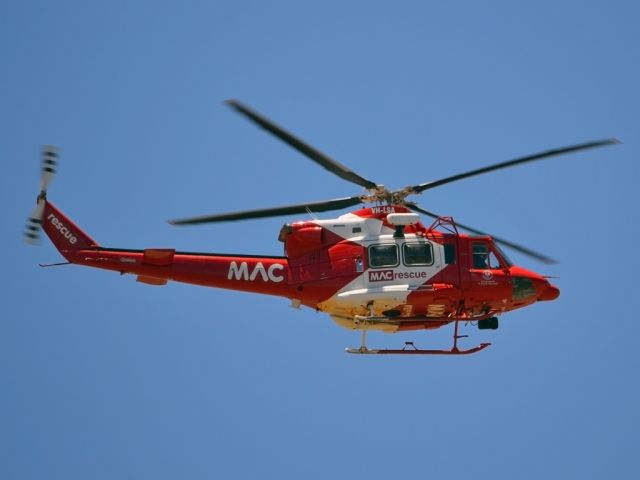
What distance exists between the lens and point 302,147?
15.6m

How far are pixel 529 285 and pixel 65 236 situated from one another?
8707mm

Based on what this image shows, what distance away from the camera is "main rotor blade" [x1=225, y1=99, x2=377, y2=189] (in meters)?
15.1

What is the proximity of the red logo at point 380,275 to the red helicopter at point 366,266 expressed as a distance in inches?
0.7

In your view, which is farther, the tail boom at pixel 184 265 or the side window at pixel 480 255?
the tail boom at pixel 184 265

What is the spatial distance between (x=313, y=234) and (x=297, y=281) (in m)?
0.92

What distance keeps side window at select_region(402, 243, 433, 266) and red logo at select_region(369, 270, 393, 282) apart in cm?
38

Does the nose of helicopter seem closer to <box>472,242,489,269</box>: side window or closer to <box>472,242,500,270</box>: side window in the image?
<box>472,242,500,270</box>: side window

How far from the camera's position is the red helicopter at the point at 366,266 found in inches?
657

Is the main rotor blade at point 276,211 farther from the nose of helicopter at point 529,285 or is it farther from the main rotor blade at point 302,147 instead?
the nose of helicopter at point 529,285

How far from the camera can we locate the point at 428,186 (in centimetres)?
1673

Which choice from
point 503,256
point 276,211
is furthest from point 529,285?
point 276,211

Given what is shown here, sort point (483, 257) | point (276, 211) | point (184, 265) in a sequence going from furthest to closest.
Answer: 1. point (184, 265)
2. point (483, 257)
3. point (276, 211)

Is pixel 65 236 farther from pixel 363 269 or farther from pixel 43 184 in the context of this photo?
pixel 363 269

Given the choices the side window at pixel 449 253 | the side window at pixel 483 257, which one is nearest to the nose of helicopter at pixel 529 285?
the side window at pixel 483 257
